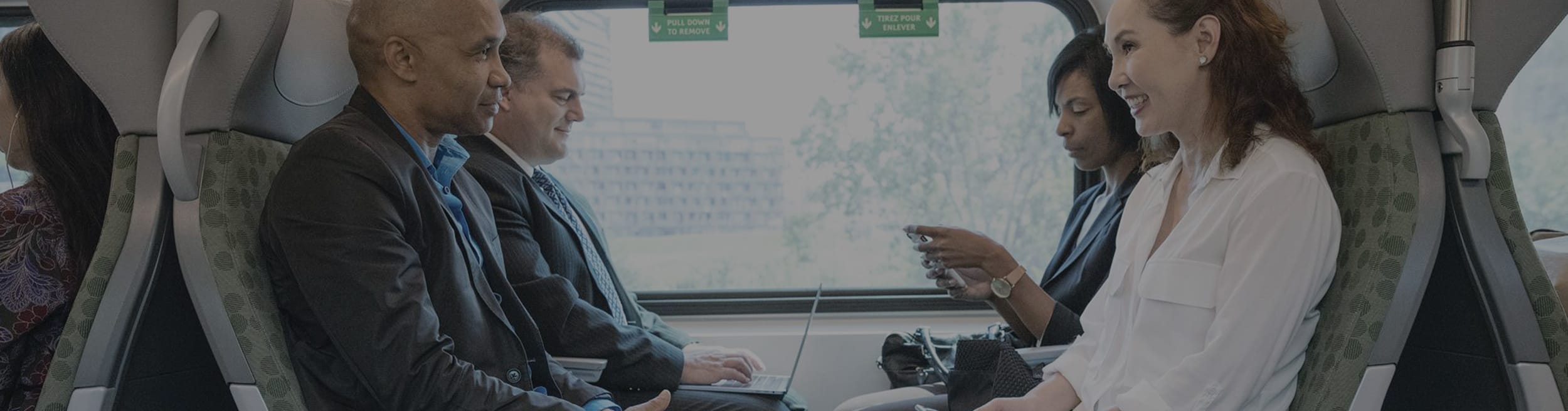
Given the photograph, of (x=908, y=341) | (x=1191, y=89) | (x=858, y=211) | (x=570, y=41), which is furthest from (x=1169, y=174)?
(x=858, y=211)

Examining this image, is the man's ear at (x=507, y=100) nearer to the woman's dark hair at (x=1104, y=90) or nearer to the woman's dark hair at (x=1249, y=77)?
the woman's dark hair at (x=1104, y=90)

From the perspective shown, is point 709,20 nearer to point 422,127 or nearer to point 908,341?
point 908,341

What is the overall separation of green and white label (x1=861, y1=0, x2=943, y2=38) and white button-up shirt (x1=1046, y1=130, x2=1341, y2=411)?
6.24 feet

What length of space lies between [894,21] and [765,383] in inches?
60.1

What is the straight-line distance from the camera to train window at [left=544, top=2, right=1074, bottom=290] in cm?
389

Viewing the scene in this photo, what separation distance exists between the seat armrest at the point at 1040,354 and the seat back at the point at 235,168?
1545mm

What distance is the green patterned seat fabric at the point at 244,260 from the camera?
69.6 inches

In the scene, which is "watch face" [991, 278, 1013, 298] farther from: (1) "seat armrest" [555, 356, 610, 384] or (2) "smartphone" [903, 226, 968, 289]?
(1) "seat armrest" [555, 356, 610, 384]

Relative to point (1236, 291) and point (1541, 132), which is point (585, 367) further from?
point (1541, 132)

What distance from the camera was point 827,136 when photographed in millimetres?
3949

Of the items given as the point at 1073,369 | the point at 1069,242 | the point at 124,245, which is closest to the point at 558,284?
the point at 124,245

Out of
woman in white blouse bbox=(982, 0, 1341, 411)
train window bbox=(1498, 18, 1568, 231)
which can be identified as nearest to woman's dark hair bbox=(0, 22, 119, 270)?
woman in white blouse bbox=(982, 0, 1341, 411)

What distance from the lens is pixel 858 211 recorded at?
3975mm

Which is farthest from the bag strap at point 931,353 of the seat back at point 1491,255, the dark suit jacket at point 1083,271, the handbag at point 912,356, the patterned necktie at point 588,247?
the seat back at point 1491,255
